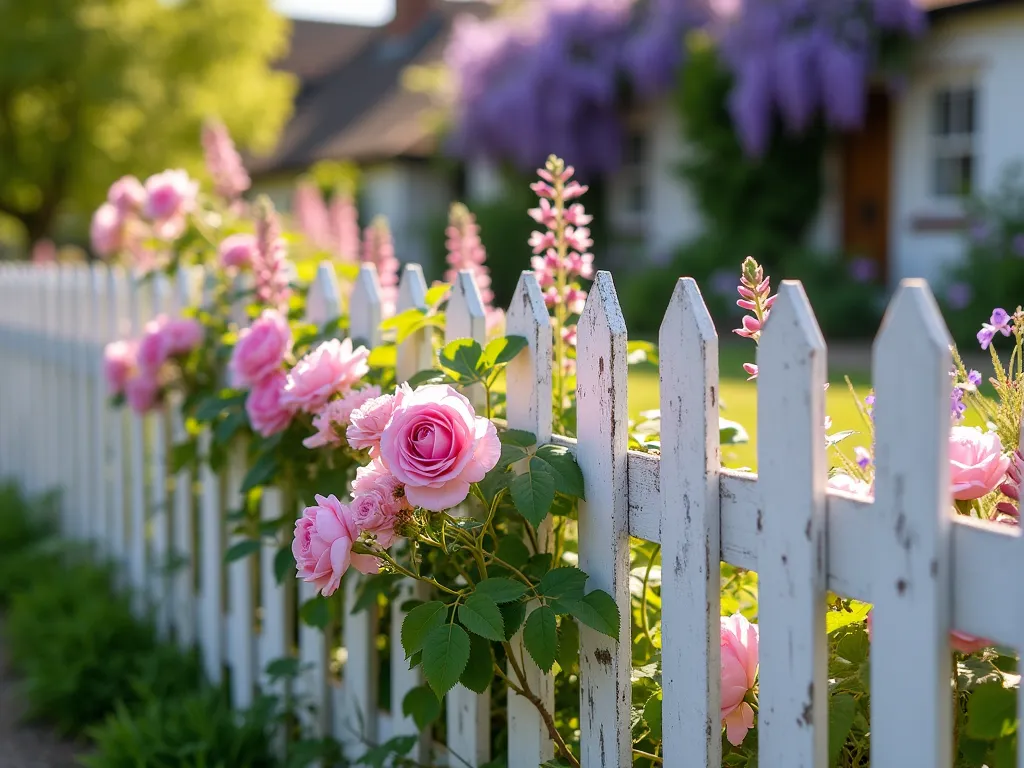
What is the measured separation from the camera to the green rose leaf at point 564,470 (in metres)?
1.86

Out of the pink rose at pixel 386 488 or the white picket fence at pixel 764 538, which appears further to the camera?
the pink rose at pixel 386 488

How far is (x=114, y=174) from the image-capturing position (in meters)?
19.6

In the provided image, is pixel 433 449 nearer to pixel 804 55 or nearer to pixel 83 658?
pixel 83 658

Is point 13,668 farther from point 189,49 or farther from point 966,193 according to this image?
point 189,49

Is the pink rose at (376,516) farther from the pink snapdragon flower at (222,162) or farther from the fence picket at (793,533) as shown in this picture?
the pink snapdragon flower at (222,162)

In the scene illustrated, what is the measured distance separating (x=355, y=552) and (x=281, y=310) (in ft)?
4.46

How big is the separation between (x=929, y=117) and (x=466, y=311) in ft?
30.6

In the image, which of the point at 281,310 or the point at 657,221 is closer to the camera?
the point at 281,310

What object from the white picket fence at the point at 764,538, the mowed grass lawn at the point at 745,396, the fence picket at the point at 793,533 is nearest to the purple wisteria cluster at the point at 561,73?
the mowed grass lawn at the point at 745,396

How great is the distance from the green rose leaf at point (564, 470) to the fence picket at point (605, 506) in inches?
1.0

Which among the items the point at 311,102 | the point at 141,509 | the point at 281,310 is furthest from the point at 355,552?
the point at 311,102

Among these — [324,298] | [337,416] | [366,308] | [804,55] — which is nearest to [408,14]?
[804,55]

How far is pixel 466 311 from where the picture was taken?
2258mm

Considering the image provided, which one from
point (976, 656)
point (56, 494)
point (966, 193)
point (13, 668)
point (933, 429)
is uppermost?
point (966, 193)
